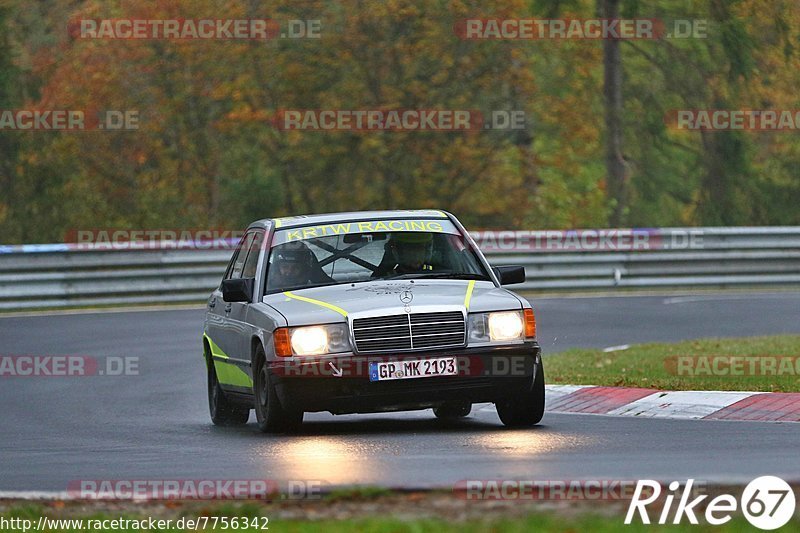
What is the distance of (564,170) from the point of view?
4256 centimetres

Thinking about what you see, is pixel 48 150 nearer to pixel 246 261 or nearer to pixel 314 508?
pixel 246 261

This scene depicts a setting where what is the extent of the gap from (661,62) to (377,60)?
741 cm

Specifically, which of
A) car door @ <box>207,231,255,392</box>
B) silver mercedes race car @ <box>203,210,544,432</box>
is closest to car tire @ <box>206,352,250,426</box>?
car door @ <box>207,231,255,392</box>

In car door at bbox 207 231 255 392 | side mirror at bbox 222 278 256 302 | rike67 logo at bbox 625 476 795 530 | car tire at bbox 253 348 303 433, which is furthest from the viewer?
car door at bbox 207 231 255 392

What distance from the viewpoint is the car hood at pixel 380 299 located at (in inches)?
453

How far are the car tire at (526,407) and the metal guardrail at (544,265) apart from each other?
1552 centimetres

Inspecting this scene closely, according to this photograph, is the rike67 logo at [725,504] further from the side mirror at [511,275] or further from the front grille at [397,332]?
the side mirror at [511,275]

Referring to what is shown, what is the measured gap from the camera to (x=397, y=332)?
11398 mm

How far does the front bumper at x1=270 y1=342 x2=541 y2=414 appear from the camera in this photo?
11.4 metres

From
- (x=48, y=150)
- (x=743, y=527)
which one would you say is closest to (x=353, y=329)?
(x=743, y=527)

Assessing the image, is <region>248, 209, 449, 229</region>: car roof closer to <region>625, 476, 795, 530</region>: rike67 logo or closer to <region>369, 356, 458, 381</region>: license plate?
<region>369, 356, 458, 381</region>: license plate

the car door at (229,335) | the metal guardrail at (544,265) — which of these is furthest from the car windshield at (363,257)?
the metal guardrail at (544,265)

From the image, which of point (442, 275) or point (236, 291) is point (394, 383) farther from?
point (236, 291)

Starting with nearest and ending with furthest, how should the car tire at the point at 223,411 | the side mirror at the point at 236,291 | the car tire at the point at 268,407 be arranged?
the car tire at the point at 268,407 → the side mirror at the point at 236,291 → the car tire at the point at 223,411
